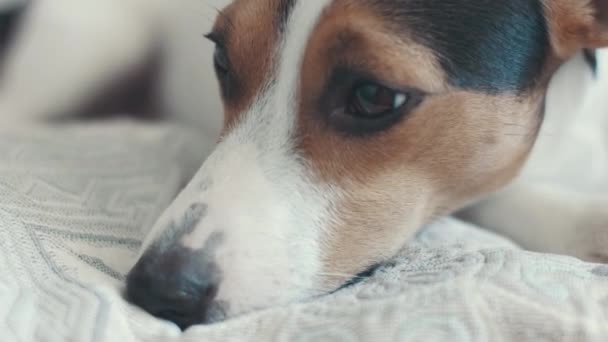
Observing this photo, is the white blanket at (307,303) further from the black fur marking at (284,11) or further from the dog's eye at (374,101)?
the black fur marking at (284,11)

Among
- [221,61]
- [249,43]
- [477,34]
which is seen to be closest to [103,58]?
[221,61]

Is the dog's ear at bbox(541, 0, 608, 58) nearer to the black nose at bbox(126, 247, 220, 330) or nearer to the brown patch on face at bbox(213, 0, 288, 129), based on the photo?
the brown patch on face at bbox(213, 0, 288, 129)

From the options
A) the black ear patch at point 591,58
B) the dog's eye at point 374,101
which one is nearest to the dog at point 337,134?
the dog's eye at point 374,101

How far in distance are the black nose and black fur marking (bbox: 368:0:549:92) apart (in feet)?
1.64

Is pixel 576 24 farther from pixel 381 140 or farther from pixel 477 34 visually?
pixel 381 140

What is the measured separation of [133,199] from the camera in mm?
1538

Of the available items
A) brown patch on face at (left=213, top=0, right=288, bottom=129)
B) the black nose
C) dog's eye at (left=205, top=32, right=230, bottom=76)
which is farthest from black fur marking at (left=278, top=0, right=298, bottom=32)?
the black nose

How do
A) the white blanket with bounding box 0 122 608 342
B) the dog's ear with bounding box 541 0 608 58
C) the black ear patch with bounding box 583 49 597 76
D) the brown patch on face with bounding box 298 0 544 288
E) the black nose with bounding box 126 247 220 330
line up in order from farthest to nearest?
the black ear patch with bounding box 583 49 597 76, the dog's ear with bounding box 541 0 608 58, the brown patch on face with bounding box 298 0 544 288, the black nose with bounding box 126 247 220 330, the white blanket with bounding box 0 122 608 342

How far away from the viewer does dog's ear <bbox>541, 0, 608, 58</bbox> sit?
1.43 metres

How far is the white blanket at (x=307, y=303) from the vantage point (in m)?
1.02

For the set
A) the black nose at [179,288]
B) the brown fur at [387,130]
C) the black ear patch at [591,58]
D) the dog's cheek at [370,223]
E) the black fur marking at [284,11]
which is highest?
the black ear patch at [591,58]

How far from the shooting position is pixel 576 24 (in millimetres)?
1450

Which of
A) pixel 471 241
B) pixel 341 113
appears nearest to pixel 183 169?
pixel 341 113

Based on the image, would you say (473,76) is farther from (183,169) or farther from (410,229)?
(183,169)
